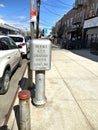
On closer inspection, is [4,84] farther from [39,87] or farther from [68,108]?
[68,108]

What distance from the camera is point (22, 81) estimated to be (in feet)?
20.9

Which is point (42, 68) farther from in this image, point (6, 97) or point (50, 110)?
point (6, 97)

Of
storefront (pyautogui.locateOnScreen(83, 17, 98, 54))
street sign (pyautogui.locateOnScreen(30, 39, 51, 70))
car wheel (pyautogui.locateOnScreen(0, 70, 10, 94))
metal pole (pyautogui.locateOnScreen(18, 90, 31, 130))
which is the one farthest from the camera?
storefront (pyautogui.locateOnScreen(83, 17, 98, 54))

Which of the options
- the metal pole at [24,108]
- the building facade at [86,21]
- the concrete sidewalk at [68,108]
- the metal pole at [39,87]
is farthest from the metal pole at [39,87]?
the building facade at [86,21]

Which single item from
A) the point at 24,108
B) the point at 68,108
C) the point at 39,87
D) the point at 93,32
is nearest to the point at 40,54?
the point at 39,87

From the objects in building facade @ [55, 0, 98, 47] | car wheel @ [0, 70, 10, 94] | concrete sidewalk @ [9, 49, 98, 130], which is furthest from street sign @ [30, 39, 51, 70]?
building facade @ [55, 0, 98, 47]

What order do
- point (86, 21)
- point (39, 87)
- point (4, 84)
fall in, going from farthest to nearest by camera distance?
1. point (86, 21)
2. point (4, 84)
3. point (39, 87)


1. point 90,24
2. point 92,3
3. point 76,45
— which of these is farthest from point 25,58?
point 92,3

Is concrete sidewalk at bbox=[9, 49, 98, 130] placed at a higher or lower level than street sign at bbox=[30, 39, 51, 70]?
lower

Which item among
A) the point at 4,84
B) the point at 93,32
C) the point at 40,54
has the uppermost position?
the point at 93,32

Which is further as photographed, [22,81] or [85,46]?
[85,46]

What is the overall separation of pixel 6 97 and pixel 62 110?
69.6 inches

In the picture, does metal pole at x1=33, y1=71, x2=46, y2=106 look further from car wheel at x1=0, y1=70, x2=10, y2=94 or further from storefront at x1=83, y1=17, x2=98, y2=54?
storefront at x1=83, y1=17, x2=98, y2=54

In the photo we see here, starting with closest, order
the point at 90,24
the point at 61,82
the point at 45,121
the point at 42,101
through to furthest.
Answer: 1. the point at 45,121
2. the point at 42,101
3. the point at 61,82
4. the point at 90,24
